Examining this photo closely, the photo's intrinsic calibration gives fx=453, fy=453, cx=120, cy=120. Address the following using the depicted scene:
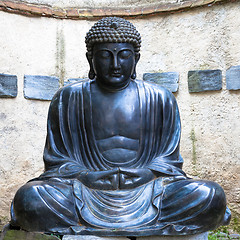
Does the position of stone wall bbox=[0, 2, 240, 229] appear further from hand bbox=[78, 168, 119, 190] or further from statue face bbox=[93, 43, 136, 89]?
hand bbox=[78, 168, 119, 190]

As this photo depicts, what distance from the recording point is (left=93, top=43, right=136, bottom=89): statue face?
13.6ft

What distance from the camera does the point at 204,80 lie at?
648 cm

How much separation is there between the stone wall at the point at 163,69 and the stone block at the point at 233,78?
8 cm

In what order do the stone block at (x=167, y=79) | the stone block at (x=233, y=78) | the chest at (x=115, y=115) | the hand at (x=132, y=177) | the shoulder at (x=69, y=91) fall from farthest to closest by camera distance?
the stone block at (x=167, y=79), the stone block at (x=233, y=78), the shoulder at (x=69, y=91), the chest at (x=115, y=115), the hand at (x=132, y=177)

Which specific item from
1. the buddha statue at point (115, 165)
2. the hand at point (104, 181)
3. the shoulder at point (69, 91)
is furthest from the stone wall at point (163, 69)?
the hand at point (104, 181)

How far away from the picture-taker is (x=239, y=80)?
20.5 feet

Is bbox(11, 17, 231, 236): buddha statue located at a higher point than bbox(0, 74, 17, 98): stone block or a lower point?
lower

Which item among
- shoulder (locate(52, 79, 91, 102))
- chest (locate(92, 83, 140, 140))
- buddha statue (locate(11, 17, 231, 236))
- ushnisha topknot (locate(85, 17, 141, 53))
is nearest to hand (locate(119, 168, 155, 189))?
buddha statue (locate(11, 17, 231, 236))

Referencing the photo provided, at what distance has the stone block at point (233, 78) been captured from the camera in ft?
20.6

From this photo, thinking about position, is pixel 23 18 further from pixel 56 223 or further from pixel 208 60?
pixel 56 223

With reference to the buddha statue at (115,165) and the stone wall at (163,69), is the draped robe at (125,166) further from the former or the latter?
the stone wall at (163,69)

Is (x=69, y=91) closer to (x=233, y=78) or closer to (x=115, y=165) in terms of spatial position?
(x=115, y=165)

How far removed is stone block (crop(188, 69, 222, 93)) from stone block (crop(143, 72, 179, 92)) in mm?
204

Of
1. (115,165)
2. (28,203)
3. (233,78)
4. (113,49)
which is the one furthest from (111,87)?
(233,78)
